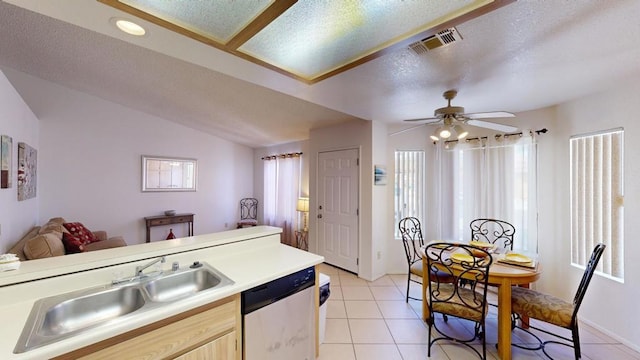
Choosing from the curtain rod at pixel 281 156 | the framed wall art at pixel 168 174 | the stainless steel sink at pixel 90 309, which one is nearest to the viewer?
the stainless steel sink at pixel 90 309

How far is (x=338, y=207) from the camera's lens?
3971 mm

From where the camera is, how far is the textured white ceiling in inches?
56.7

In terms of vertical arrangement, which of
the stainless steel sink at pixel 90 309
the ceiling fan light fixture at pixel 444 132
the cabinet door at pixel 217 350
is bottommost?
the cabinet door at pixel 217 350

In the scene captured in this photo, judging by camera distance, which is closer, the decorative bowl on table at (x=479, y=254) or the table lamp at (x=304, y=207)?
the decorative bowl on table at (x=479, y=254)

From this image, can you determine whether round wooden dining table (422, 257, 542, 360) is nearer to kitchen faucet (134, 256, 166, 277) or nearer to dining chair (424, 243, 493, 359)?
dining chair (424, 243, 493, 359)

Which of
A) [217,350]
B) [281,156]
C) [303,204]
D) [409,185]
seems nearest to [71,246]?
[217,350]

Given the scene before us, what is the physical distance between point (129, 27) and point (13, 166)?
8.68 ft

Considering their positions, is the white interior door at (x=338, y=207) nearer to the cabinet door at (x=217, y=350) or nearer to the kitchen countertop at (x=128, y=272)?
the kitchen countertop at (x=128, y=272)

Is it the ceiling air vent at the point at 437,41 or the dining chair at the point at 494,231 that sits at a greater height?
the ceiling air vent at the point at 437,41

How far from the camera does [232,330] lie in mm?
1347

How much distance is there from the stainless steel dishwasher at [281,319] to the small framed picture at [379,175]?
211 centimetres

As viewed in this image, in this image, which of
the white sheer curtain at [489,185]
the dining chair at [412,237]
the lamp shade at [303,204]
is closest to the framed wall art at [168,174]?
the lamp shade at [303,204]

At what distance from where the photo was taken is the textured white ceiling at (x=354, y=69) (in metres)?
1.44

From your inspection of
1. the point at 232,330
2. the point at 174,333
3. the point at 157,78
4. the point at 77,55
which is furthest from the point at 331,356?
the point at 77,55
